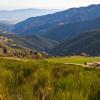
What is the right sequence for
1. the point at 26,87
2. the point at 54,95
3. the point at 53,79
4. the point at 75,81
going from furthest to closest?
the point at 53,79 → the point at 75,81 → the point at 26,87 → the point at 54,95

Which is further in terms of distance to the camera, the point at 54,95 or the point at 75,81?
the point at 75,81

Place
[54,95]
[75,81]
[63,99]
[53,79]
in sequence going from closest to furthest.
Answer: [63,99] < [54,95] < [75,81] < [53,79]

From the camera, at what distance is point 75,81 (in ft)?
13.0

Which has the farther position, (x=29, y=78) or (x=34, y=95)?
(x=29, y=78)

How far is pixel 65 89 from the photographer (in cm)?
355

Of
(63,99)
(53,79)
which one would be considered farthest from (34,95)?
(53,79)

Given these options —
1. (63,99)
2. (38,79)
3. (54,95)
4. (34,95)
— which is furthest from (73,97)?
(38,79)

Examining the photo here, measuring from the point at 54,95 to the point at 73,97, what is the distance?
32 centimetres

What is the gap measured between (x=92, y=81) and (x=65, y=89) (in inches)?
24.0

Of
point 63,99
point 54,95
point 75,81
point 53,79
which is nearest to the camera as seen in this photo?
point 63,99

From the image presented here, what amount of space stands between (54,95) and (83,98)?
0.34m

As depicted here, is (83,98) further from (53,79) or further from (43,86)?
(53,79)

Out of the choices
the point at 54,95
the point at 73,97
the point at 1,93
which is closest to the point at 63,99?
the point at 73,97

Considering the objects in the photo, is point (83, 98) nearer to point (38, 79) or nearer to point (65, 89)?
point (65, 89)
